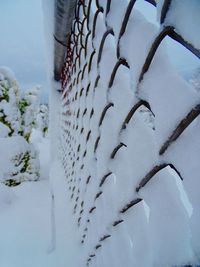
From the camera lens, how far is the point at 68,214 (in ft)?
6.71

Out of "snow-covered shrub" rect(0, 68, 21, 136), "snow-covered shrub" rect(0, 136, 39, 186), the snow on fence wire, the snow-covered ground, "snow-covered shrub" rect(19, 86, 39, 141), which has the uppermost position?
the snow on fence wire

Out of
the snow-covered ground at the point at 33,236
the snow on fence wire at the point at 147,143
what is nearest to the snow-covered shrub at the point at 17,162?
the snow-covered ground at the point at 33,236

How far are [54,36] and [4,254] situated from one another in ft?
10.7

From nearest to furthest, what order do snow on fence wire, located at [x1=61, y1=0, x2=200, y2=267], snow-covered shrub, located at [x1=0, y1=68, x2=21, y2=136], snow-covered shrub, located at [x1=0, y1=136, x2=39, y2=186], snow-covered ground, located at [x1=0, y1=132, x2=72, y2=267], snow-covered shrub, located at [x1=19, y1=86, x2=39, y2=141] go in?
1. snow on fence wire, located at [x1=61, y1=0, x2=200, y2=267]
2. snow-covered ground, located at [x1=0, y1=132, x2=72, y2=267]
3. snow-covered shrub, located at [x1=0, y1=136, x2=39, y2=186]
4. snow-covered shrub, located at [x1=0, y1=68, x2=21, y2=136]
5. snow-covered shrub, located at [x1=19, y1=86, x2=39, y2=141]

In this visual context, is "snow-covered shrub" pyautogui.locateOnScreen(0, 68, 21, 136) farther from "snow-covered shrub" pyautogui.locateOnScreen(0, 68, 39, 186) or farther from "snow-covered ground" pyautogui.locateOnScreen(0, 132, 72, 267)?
"snow-covered ground" pyautogui.locateOnScreen(0, 132, 72, 267)

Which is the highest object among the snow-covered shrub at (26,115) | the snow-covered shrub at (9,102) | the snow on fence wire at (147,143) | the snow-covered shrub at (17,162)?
the snow on fence wire at (147,143)

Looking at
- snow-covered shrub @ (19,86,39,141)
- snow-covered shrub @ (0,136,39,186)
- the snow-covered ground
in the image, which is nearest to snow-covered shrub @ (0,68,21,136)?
snow-covered shrub @ (0,136,39,186)

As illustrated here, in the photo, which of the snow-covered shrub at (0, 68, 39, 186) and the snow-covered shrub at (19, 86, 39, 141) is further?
the snow-covered shrub at (19, 86, 39, 141)

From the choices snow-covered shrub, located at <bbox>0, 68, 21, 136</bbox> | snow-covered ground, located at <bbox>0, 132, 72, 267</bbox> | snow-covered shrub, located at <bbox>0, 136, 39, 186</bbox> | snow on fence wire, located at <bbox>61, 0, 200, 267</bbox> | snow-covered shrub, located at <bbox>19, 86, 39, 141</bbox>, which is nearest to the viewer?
snow on fence wire, located at <bbox>61, 0, 200, 267</bbox>

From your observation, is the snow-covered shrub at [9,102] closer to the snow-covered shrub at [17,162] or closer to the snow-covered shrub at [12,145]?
the snow-covered shrub at [12,145]

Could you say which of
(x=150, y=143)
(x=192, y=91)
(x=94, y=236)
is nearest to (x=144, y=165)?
(x=150, y=143)

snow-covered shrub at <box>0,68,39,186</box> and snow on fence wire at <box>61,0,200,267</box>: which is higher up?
snow on fence wire at <box>61,0,200,267</box>

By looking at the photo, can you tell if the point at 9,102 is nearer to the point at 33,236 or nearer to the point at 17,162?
the point at 17,162

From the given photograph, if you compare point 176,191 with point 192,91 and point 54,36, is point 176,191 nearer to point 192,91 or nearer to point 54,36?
point 192,91
